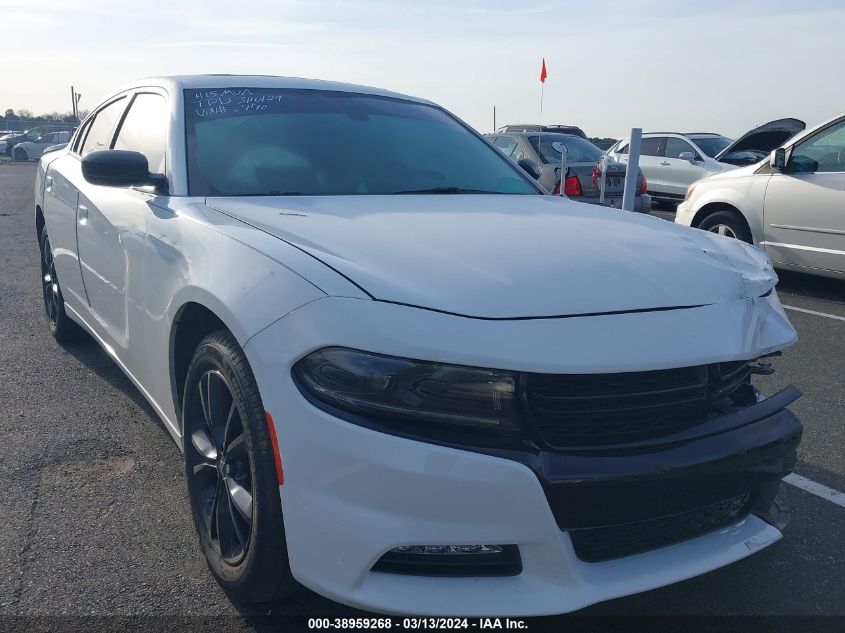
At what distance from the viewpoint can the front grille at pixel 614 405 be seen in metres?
1.97

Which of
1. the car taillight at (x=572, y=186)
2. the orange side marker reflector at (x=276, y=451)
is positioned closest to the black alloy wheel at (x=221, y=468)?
the orange side marker reflector at (x=276, y=451)

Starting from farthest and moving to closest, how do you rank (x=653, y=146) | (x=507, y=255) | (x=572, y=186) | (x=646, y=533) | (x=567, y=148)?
(x=653, y=146) < (x=567, y=148) < (x=572, y=186) < (x=507, y=255) < (x=646, y=533)

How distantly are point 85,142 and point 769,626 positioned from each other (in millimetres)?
4258

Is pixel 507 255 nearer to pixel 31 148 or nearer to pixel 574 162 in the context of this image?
pixel 574 162

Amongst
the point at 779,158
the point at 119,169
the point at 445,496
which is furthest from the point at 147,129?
the point at 779,158

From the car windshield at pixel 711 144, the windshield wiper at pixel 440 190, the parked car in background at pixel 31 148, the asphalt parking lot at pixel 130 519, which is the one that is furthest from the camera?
the parked car in background at pixel 31 148

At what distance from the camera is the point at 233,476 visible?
2.43 meters

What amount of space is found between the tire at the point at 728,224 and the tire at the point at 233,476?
630cm

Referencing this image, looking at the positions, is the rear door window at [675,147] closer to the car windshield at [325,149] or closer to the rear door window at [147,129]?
the car windshield at [325,149]

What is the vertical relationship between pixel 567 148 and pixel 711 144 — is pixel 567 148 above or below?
above

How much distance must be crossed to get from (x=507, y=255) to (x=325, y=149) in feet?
4.21

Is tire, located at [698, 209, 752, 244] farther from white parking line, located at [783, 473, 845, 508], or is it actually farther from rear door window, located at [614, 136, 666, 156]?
rear door window, located at [614, 136, 666, 156]

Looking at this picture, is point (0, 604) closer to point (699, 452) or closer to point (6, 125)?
point (699, 452)

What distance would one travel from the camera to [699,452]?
204 centimetres
